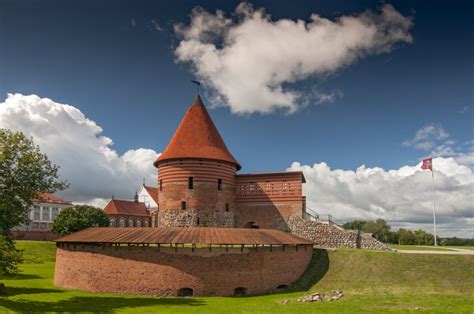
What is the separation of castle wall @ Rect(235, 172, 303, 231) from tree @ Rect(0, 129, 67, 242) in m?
15.7

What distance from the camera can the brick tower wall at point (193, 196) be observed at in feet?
93.6

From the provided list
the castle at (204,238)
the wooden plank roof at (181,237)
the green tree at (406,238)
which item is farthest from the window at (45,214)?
the green tree at (406,238)

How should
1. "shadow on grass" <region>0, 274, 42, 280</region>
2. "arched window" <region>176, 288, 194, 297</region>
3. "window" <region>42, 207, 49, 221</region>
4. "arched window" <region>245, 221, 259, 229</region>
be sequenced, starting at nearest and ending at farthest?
"arched window" <region>176, 288, 194, 297</region>, "shadow on grass" <region>0, 274, 42, 280</region>, "arched window" <region>245, 221, 259, 229</region>, "window" <region>42, 207, 49, 221</region>

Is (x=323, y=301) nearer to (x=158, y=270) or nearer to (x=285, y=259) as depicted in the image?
(x=285, y=259)

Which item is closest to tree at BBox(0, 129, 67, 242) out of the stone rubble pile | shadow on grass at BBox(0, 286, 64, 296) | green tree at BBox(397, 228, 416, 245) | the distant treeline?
shadow on grass at BBox(0, 286, 64, 296)

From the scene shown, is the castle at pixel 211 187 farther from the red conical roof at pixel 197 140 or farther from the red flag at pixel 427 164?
the red flag at pixel 427 164

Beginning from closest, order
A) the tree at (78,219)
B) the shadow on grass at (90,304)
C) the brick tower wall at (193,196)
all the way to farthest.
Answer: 1. the shadow on grass at (90,304)
2. the brick tower wall at (193,196)
3. the tree at (78,219)

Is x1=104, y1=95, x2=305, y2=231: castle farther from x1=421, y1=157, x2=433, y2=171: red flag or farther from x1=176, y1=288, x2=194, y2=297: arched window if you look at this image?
x1=421, y1=157, x2=433, y2=171: red flag

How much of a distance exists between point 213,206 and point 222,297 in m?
9.85

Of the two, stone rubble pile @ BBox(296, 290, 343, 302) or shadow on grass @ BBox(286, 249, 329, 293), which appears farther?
shadow on grass @ BBox(286, 249, 329, 293)

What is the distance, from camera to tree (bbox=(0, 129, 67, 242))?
17312 mm

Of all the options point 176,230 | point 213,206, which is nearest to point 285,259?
point 176,230

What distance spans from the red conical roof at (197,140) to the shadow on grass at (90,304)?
1254 cm

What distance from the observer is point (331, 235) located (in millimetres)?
28391
